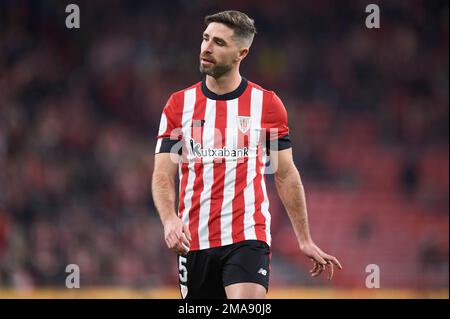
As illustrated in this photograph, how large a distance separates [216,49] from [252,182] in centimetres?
78

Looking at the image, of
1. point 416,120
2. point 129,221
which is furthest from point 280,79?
point 129,221

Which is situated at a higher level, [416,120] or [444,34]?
[444,34]

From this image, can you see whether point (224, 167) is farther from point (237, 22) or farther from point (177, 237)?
point (237, 22)

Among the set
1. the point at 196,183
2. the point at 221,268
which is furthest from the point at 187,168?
the point at 221,268

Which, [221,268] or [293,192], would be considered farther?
[293,192]

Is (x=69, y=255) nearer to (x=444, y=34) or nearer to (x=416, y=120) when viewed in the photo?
(x=416, y=120)

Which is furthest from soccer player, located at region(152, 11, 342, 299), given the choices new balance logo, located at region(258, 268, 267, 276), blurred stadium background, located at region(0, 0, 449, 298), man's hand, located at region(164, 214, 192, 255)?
blurred stadium background, located at region(0, 0, 449, 298)

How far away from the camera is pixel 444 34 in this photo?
17.8m

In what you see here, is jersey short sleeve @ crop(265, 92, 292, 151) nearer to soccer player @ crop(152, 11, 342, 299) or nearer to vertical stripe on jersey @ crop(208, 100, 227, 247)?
soccer player @ crop(152, 11, 342, 299)

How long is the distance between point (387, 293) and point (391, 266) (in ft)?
4.73

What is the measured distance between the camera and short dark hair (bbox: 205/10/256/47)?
507cm

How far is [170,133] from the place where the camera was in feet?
16.5

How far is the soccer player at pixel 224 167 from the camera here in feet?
16.3

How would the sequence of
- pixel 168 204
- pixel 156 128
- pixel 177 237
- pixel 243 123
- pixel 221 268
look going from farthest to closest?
pixel 156 128
pixel 243 123
pixel 221 268
pixel 168 204
pixel 177 237
